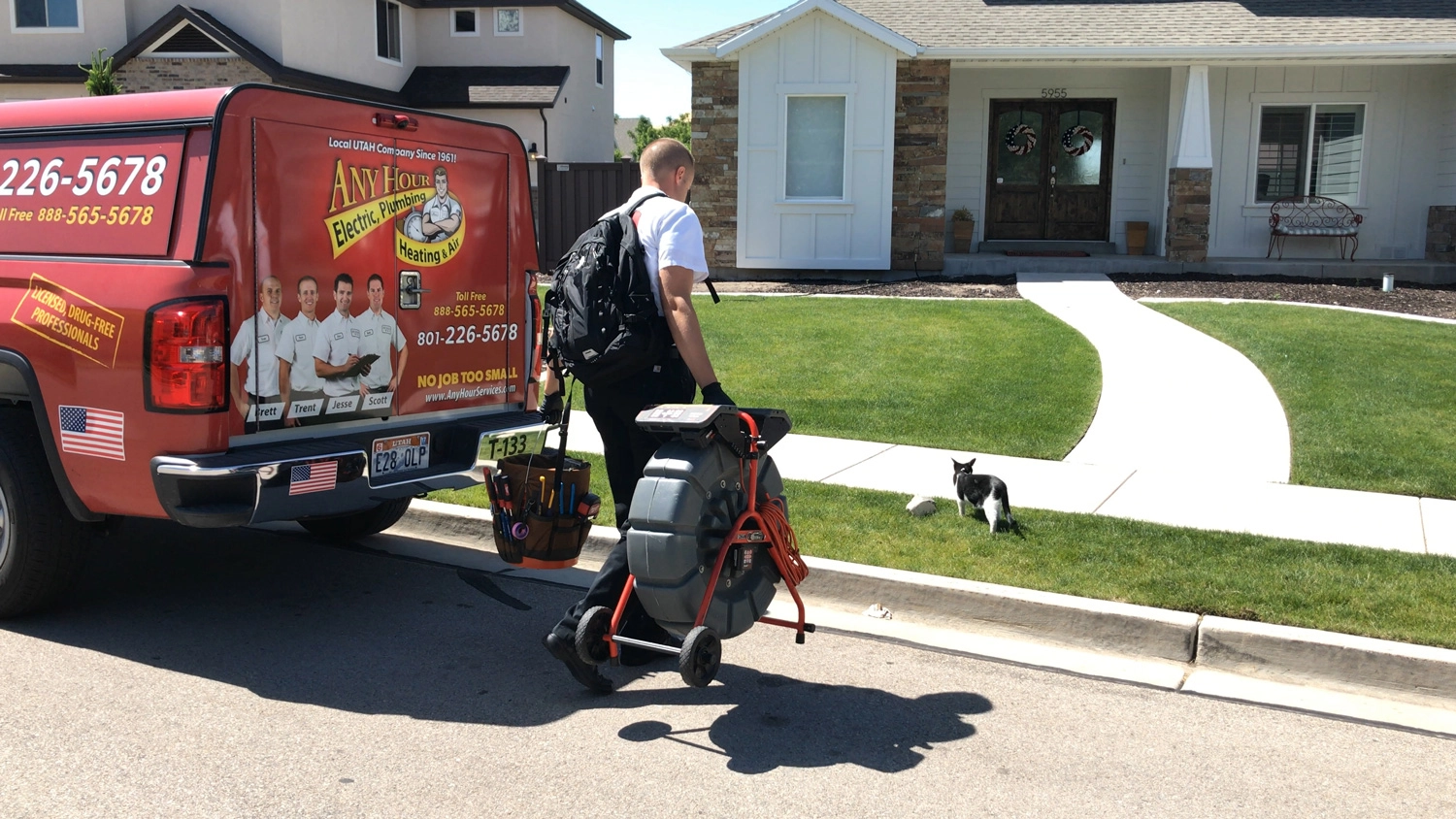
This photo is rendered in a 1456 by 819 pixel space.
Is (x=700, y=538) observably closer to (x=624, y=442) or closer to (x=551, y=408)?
(x=624, y=442)

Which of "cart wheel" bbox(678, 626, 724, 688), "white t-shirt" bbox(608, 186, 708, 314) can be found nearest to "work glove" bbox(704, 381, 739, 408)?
"white t-shirt" bbox(608, 186, 708, 314)

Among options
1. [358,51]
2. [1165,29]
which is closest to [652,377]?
[1165,29]

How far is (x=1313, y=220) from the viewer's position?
18891mm

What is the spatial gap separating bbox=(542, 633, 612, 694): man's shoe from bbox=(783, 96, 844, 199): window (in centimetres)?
1436

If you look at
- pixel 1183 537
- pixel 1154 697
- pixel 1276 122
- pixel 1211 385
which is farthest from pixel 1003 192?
pixel 1154 697

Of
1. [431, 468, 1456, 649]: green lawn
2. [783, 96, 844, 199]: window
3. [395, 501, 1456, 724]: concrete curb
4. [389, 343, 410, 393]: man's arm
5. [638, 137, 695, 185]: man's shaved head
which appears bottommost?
[395, 501, 1456, 724]: concrete curb

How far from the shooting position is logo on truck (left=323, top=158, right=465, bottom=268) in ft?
16.8

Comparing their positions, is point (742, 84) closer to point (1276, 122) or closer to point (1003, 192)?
point (1003, 192)

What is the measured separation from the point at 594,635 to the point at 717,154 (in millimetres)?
14719

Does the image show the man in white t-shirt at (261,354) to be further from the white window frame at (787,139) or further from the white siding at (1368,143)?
the white siding at (1368,143)

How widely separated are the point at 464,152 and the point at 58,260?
5.81ft

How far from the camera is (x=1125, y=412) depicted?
933 cm

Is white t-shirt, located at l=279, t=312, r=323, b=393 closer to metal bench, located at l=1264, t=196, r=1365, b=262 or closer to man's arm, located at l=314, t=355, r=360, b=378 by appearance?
man's arm, located at l=314, t=355, r=360, b=378

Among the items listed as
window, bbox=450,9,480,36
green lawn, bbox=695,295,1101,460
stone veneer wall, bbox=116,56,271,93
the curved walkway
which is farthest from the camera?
window, bbox=450,9,480,36
